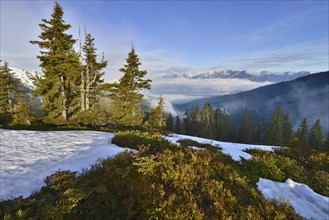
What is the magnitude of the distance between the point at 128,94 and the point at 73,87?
7415mm

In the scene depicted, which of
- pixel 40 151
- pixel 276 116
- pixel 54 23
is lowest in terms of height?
pixel 276 116

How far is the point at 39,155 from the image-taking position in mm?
9195

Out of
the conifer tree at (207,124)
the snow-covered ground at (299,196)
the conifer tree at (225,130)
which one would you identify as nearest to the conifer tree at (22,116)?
the snow-covered ground at (299,196)

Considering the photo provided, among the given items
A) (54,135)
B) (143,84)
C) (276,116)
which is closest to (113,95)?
(143,84)

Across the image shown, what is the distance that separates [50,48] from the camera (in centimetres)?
2009

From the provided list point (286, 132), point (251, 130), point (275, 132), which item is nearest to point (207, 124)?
point (251, 130)

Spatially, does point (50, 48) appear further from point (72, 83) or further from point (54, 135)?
point (54, 135)

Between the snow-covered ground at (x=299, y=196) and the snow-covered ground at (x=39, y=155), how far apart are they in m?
6.54

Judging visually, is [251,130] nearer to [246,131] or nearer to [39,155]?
[246,131]

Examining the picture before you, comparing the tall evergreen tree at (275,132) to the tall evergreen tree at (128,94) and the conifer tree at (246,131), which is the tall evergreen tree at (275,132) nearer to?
the conifer tree at (246,131)

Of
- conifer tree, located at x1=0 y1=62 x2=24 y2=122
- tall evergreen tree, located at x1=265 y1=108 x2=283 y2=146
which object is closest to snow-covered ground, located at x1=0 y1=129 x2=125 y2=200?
conifer tree, located at x1=0 y1=62 x2=24 y2=122

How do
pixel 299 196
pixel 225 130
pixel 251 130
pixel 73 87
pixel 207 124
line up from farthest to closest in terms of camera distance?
pixel 225 130 < pixel 251 130 < pixel 207 124 < pixel 73 87 < pixel 299 196

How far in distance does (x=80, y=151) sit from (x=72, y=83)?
55.7 feet

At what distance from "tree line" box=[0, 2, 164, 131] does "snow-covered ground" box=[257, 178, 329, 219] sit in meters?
13.9
